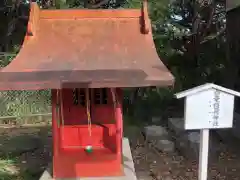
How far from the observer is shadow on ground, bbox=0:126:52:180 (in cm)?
629

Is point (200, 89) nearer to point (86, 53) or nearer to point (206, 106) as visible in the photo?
point (206, 106)

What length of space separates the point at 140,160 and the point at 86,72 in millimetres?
3688

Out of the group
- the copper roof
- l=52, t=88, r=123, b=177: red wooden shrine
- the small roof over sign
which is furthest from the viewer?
l=52, t=88, r=123, b=177: red wooden shrine

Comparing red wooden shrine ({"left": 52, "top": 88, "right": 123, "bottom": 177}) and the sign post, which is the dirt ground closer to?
red wooden shrine ({"left": 52, "top": 88, "right": 123, "bottom": 177})

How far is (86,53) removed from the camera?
4320mm

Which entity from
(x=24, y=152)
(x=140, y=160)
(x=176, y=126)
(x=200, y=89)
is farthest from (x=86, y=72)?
(x=176, y=126)

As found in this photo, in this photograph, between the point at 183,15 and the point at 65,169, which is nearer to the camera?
the point at 65,169

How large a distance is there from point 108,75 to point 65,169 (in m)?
1.79

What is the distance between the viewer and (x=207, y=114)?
11.7ft

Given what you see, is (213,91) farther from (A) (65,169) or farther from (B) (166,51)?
(B) (166,51)

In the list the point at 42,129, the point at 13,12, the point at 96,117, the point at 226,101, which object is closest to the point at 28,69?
the point at 96,117

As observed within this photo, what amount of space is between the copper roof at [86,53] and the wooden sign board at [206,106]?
0.41 meters

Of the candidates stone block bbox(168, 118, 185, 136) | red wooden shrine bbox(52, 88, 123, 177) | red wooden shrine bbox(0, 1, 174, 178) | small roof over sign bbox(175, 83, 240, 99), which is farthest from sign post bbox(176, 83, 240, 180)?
stone block bbox(168, 118, 185, 136)

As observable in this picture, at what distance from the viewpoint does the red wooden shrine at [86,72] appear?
381cm
